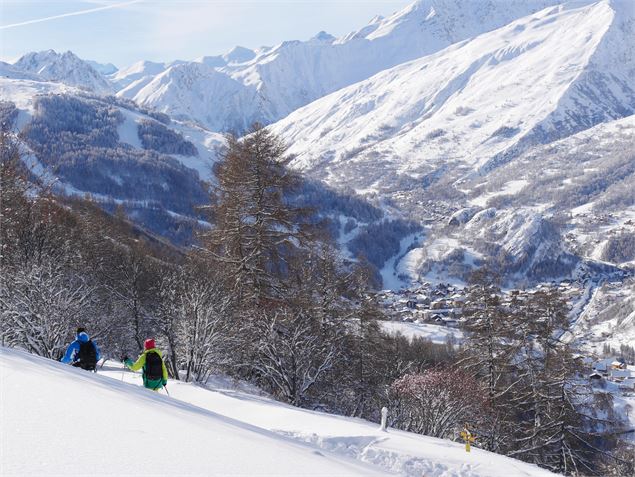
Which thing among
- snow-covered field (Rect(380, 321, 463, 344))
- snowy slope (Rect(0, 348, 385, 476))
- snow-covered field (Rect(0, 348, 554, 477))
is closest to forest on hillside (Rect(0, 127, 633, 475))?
snow-covered field (Rect(0, 348, 554, 477))

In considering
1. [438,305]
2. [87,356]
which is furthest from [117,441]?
[438,305]

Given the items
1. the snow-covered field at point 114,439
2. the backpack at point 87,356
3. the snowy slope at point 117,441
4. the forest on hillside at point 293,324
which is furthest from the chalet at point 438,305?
the snowy slope at point 117,441

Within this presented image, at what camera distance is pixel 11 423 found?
4.96 meters

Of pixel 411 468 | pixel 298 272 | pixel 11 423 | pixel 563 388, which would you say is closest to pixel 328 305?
pixel 298 272

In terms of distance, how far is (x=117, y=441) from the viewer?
4.88 meters

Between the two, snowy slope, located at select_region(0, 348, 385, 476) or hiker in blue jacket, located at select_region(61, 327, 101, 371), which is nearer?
snowy slope, located at select_region(0, 348, 385, 476)

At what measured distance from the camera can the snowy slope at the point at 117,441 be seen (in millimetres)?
4328

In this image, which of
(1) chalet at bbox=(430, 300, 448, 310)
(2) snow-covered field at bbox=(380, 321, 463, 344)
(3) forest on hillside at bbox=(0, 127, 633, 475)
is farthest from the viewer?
(1) chalet at bbox=(430, 300, 448, 310)

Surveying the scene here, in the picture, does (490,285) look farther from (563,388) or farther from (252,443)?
(252,443)

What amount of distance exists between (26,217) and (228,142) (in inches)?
439

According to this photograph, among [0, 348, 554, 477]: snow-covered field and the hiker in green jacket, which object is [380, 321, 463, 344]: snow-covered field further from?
[0, 348, 554, 477]: snow-covered field

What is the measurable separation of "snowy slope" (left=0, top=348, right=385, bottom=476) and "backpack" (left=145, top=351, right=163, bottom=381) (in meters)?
5.44

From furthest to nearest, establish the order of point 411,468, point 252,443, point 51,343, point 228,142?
point 228,142 → point 51,343 → point 411,468 → point 252,443

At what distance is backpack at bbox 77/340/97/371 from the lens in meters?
12.5
